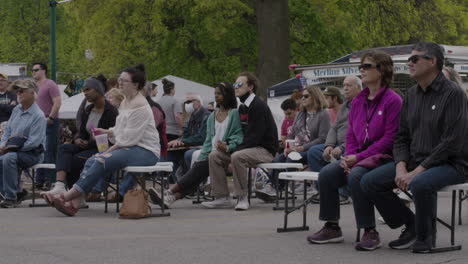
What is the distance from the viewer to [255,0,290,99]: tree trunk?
26.1 meters

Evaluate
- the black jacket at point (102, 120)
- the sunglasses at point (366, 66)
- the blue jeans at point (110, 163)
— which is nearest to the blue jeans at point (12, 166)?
the black jacket at point (102, 120)

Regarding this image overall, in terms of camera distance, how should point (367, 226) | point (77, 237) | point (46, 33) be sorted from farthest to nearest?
point (46, 33) < point (77, 237) < point (367, 226)

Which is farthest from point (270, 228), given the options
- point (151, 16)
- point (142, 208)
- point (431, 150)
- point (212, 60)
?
point (212, 60)

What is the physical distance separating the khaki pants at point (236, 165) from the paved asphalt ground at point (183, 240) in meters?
0.48

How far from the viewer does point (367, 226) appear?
28.0ft

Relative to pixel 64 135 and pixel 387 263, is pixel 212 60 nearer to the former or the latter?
pixel 64 135

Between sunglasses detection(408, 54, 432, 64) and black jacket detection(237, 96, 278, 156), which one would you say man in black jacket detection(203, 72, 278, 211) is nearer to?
black jacket detection(237, 96, 278, 156)

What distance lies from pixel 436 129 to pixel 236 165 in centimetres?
509

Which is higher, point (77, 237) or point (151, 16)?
point (151, 16)

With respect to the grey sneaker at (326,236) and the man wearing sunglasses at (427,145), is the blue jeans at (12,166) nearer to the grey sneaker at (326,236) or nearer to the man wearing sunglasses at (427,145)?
the grey sneaker at (326,236)

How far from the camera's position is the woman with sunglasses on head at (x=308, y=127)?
46.8 feet

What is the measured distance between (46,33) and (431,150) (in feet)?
183

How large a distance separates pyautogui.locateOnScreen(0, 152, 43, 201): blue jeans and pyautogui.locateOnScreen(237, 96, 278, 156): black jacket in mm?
2900

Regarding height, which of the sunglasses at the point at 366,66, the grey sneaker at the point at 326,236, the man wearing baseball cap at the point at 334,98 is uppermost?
the sunglasses at the point at 366,66
